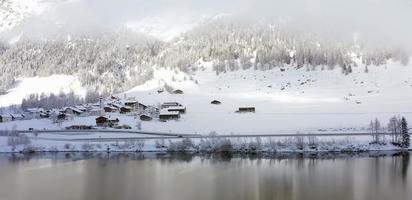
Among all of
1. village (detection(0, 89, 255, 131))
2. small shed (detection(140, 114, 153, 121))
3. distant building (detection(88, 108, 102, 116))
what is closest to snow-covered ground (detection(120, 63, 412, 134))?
village (detection(0, 89, 255, 131))

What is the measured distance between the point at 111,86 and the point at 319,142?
4435 inches

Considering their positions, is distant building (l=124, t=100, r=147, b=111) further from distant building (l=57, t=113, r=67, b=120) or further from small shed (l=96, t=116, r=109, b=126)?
small shed (l=96, t=116, r=109, b=126)

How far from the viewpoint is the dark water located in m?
57.0

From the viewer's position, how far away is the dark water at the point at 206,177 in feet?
187

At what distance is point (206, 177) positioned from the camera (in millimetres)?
66812

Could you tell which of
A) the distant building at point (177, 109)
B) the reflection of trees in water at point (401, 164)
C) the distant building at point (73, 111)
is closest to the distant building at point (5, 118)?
the distant building at point (73, 111)

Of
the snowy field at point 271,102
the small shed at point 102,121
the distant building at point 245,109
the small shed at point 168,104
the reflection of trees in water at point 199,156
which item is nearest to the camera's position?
the reflection of trees in water at point 199,156

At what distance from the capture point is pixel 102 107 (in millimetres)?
123688

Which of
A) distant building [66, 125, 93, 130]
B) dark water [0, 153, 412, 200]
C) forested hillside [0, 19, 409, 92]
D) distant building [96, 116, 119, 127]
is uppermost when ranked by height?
forested hillside [0, 19, 409, 92]

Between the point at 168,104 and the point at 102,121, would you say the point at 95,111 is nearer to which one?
the point at 168,104

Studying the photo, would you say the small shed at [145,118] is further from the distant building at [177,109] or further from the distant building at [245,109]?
the distant building at [245,109]

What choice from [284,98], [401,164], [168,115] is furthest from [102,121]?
[401,164]

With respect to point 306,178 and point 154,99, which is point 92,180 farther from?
point 154,99

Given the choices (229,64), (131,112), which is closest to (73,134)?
A: (131,112)
